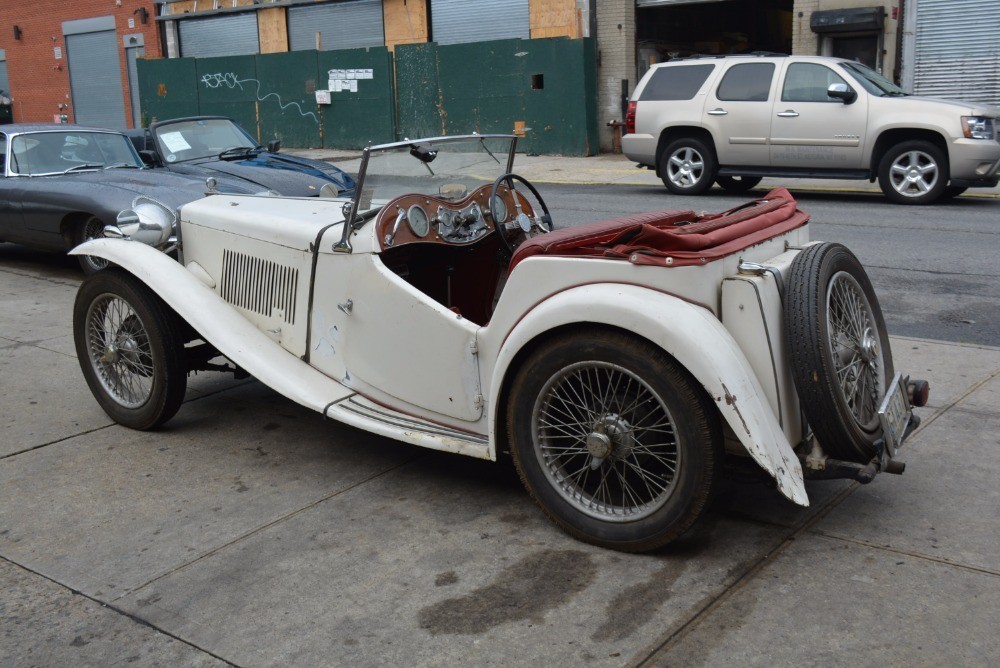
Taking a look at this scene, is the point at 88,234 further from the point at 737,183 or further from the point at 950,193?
the point at 950,193

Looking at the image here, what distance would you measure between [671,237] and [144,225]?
317 cm

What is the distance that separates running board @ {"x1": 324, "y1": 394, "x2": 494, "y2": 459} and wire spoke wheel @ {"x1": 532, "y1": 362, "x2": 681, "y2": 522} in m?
0.35

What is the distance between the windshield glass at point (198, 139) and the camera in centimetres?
1131

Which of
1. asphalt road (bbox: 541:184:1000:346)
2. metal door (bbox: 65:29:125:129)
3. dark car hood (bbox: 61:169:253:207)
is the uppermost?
metal door (bbox: 65:29:125:129)

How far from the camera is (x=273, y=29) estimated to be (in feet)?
89.1

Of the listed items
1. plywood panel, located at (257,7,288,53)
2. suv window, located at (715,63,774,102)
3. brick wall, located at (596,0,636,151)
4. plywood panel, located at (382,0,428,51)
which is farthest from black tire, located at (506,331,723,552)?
plywood panel, located at (257,7,288,53)

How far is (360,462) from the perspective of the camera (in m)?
4.89

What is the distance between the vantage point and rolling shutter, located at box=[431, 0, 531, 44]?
75.6ft

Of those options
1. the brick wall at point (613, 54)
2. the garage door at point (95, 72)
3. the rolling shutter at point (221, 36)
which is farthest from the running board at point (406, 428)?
the garage door at point (95, 72)

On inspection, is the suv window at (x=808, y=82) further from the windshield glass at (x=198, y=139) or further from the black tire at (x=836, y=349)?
the black tire at (x=836, y=349)

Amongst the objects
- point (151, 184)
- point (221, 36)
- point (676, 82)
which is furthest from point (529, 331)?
point (221, 36)

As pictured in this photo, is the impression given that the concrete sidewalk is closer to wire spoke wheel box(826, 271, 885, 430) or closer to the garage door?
wire spoke wheel box(826, 271, 885, 430)

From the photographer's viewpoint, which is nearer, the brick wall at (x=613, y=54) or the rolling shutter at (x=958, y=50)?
the rolling shutter at (x=958, y=50)

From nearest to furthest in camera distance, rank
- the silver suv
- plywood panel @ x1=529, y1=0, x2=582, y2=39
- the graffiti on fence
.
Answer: the silver suv, plywood panel @ x1=529, y1=0, x2=582, y2=39, the graffiti on fence
